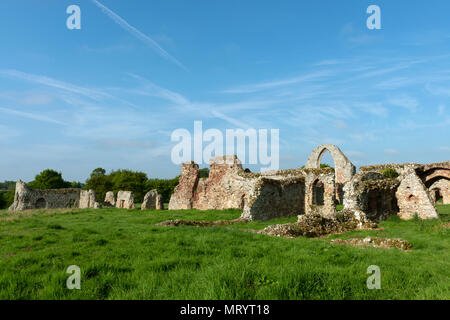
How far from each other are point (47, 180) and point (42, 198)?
1246 inches

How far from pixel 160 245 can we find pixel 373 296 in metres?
5.20

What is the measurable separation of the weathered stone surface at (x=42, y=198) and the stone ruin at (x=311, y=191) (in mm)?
18836

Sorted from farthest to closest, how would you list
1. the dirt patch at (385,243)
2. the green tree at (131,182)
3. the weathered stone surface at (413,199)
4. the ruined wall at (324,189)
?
the green tree at (131,182)
the ruined wall at (324,189)
the weathered stone surface at (413,199)
the dirt patch at (385,243)

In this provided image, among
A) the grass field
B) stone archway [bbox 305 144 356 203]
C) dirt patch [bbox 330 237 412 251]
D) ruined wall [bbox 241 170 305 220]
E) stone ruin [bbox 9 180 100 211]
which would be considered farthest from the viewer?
stone ruin [bbox 9 180 100 211]

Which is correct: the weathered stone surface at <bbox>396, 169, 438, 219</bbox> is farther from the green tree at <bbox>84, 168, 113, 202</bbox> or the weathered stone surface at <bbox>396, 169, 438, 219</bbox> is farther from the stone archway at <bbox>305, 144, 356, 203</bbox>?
the green tree at <bbox>84, 168, 113, 202</bbox>

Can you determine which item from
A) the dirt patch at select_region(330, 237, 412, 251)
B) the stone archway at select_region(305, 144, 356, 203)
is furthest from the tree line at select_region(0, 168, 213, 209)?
the dirt patch at select_region(330, 237, 412, 251)

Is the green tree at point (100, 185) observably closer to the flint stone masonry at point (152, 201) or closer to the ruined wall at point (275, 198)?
the flint stone masonry at point (152, 201)

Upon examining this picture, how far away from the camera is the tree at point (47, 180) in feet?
205

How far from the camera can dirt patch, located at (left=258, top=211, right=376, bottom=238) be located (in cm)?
1099

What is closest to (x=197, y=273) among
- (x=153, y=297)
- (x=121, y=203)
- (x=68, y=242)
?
(x=153, y=297)

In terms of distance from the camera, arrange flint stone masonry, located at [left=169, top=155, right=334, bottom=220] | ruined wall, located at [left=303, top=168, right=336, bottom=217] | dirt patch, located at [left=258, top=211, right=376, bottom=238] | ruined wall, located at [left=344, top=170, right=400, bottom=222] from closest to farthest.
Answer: dirt patch, located at [left=258, top=211, right=376, bottom=238] → ruined wall, located at [left=344, top=170, right=400, bottom=222] → flint stone masonry, located at [left=169, top=155, right=334, bottom=220] → ruined wall, located at [left=303, top=168, right=336, bottom=217]

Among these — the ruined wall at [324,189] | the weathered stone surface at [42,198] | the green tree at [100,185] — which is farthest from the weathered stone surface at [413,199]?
the green tree at [100,185]
